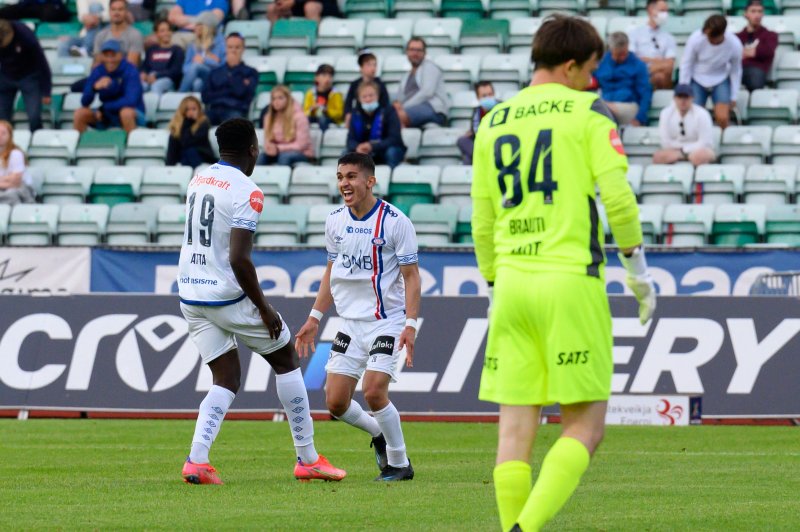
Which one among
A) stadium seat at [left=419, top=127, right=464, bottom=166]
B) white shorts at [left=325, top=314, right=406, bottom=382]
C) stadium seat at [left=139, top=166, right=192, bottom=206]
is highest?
stadium seat at [left=419, top=127, right=464, bottom=166]

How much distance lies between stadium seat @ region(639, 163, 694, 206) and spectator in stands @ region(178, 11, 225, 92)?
23.4 ft

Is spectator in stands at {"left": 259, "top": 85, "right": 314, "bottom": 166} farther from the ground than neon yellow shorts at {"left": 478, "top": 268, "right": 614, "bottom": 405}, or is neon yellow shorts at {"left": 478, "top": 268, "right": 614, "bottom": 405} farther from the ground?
neon yellow shorts at {"left": 478, "top": 268, "right": 614, "bottom": 405}

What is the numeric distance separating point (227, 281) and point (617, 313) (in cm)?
674

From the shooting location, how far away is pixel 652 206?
18.2 m

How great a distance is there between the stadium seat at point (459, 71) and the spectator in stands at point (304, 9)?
8.99 ft

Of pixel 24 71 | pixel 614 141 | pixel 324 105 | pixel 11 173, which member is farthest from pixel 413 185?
pixel 614 141

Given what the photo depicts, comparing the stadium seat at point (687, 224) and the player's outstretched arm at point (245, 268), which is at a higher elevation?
the player's outstretched arm at point (245, 268)

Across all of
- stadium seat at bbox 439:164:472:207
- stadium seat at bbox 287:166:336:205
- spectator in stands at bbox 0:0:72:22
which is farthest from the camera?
spectator in stands at bbox 0:0:72:22

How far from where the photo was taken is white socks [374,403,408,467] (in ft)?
31.9

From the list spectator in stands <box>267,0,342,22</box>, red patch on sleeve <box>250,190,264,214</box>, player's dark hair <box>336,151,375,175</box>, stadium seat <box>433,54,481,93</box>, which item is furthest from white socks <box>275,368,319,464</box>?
spectator in stands <box>267,0,342,22</box>

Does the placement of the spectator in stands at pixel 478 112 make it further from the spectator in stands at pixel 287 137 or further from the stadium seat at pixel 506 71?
the spectator in stands at pixel 287 137

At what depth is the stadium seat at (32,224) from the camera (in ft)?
64.4

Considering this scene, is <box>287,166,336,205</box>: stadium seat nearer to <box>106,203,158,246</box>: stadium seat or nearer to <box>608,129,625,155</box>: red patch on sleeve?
<box>106,203,158,246</box>: stadium seat

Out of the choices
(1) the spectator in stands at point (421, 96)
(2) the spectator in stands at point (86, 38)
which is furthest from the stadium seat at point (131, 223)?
(2) the spectator in stands at point (86, 38)
